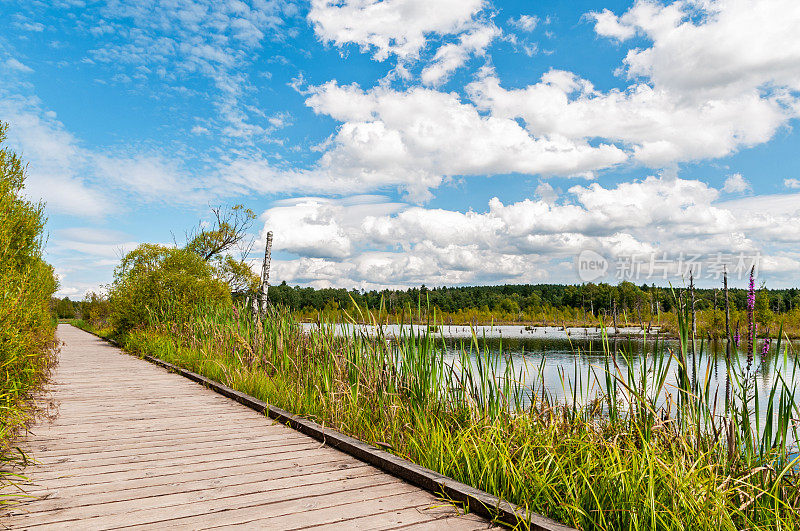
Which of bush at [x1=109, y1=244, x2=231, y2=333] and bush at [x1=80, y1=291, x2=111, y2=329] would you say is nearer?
bush at [x1=109, y1=244, x2=231, y2=333]

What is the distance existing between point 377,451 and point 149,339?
1133 cm

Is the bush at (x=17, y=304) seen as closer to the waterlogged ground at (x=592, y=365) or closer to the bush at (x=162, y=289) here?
the waterlogged ground at (x=592, y=365)

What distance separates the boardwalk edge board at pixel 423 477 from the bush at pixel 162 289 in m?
10.6

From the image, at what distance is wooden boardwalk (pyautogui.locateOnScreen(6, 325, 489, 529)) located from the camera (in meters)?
2.69

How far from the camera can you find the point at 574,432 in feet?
11.5

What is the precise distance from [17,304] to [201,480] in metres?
2.90

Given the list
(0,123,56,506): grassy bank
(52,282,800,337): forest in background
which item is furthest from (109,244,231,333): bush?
(0,123,56,506): grassy bank

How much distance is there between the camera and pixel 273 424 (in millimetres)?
4949

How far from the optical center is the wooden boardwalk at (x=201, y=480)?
106 inches

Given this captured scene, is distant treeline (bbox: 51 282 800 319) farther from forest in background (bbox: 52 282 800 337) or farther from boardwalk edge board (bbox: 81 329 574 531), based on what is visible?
boardwalk edge board (bbox: 81 329 574 531)

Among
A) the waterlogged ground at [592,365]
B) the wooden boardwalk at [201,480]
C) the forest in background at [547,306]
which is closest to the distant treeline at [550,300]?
the forest in background at [547,306]

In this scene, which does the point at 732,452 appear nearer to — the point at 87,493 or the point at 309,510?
the point at 309,510

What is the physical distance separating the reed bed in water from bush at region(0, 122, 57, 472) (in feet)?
7.79

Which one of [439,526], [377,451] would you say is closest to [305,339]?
[377,451]
